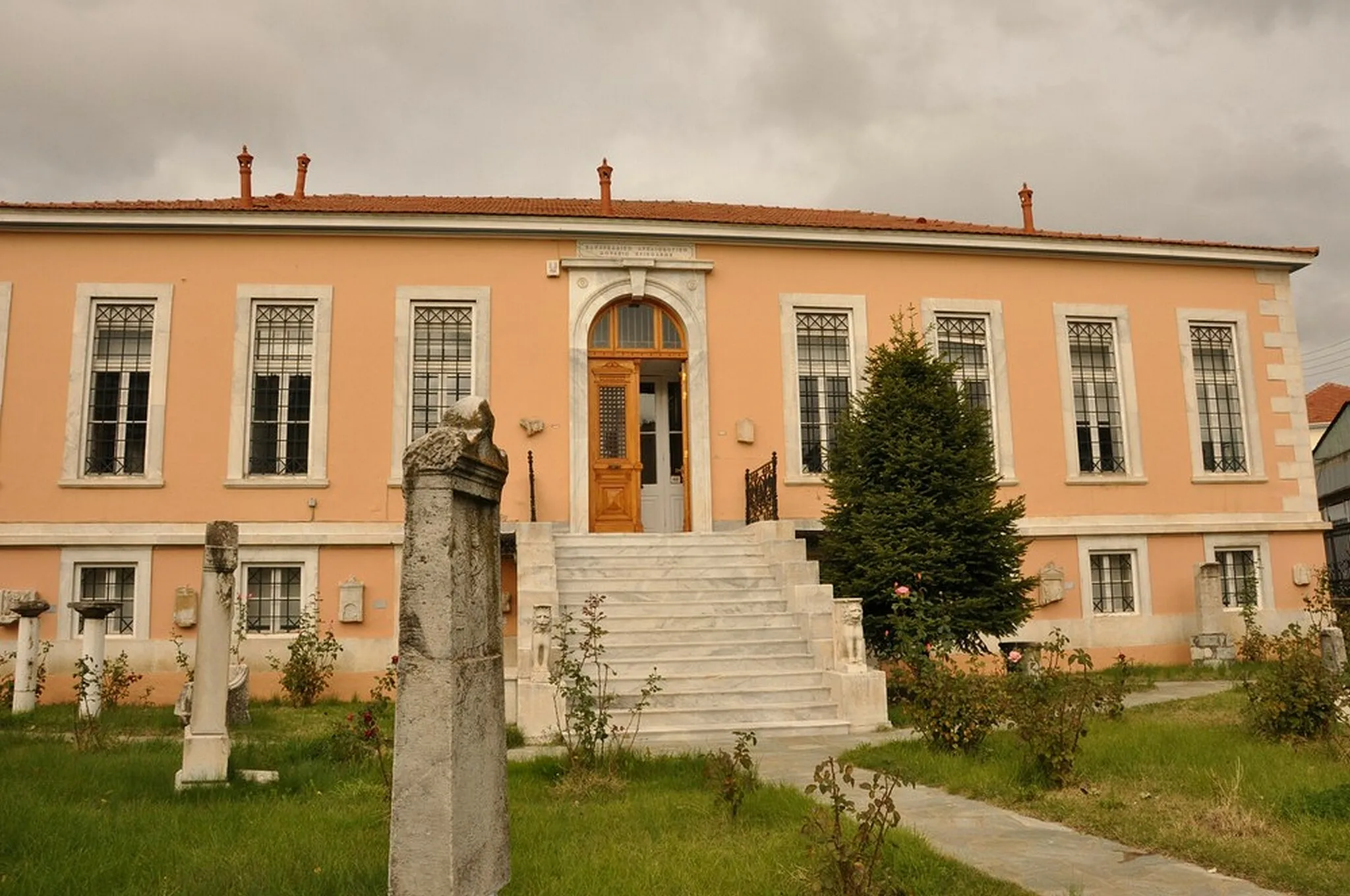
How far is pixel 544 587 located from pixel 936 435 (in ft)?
16.9

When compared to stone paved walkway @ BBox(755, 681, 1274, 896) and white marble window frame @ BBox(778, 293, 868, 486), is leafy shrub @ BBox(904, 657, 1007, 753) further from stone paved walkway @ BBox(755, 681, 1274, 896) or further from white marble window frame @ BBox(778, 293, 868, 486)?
white marble window frame @ BBox(778, 293, 868, 486)

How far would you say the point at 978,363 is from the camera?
16.2 metres

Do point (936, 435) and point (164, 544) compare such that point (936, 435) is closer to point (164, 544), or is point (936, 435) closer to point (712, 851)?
point (712, 851)

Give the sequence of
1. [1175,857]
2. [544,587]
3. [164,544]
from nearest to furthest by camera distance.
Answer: [1175,857], [544,587], [164,544]

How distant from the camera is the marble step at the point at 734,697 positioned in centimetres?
1004

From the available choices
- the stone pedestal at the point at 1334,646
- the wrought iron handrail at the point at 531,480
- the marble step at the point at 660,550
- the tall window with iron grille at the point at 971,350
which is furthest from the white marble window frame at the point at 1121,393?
the wrought iron handrail at the point at 531,480

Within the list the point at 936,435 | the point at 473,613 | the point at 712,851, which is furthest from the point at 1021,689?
the point at 473,613

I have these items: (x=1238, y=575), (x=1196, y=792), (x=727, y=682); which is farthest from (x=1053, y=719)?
(x=1238, y=575)

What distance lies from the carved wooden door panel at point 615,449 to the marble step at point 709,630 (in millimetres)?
3631

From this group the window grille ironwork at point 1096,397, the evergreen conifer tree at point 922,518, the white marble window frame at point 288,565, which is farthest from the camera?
the window grille ironwork at point 1096,397

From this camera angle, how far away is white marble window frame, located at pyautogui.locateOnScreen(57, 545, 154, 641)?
44.3 ft

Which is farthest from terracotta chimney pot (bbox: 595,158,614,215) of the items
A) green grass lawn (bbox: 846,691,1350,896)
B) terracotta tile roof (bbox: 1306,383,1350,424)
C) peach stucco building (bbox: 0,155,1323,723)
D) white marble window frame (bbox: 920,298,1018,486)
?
terracotta tile roof (bbox: 1306,383,1350,424)

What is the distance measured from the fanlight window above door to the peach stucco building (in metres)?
0.04

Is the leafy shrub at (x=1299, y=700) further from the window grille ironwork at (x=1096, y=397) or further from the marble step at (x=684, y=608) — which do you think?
the window grille ironwork at (x=1096, y=397)
